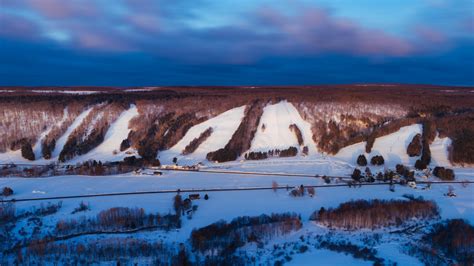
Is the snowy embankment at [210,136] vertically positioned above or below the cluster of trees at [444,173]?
above

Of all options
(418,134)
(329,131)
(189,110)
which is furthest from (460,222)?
(189,110)

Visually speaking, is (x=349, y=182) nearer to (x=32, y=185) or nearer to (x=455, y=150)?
(x=455, y=150)

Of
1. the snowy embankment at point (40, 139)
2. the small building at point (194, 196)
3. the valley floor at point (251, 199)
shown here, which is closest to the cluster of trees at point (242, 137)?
the valley floor at point (251, 199)

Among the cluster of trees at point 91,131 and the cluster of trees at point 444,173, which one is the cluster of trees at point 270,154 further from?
the cluster of trees at point 91,131

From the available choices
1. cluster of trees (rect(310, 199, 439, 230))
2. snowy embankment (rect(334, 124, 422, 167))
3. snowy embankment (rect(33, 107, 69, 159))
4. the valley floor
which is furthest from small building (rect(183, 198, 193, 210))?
snowy embankment (rect(33, 107, 69, 159))

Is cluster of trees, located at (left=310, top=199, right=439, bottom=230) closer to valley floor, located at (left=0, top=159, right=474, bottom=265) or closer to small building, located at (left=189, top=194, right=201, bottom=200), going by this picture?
valley floor, located at (left=0, top=159, right=474, bottom=265)

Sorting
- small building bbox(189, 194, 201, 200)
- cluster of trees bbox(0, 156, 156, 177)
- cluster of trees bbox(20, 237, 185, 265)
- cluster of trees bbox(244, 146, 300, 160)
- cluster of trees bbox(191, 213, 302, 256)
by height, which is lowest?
cluster of trees bbox(20, 237, 185, 265)

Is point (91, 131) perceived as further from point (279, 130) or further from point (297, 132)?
point (297, 132)

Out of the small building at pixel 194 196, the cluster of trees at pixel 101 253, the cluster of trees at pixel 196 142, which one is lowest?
the cluster of trees at pixel 101 253
